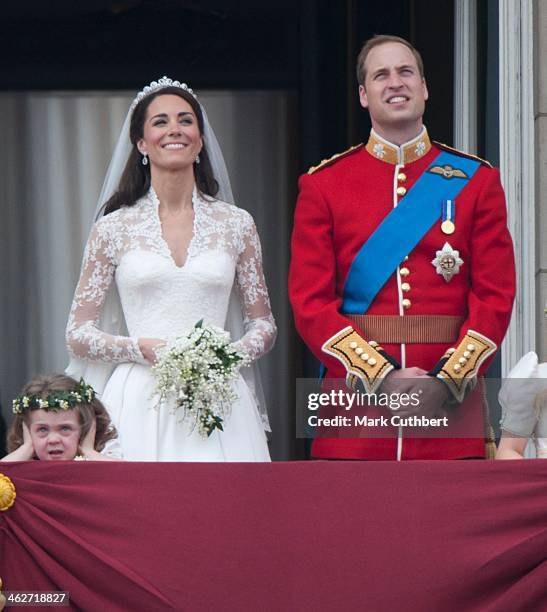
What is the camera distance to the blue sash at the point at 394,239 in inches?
217

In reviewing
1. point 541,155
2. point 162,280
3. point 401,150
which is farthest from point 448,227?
point 541,155

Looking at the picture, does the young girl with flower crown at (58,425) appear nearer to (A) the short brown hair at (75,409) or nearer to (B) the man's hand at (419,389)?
(A) the short brown hair at (75,409)

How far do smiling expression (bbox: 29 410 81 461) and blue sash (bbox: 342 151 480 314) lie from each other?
824 millimetres

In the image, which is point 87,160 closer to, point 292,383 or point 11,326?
point 11,326

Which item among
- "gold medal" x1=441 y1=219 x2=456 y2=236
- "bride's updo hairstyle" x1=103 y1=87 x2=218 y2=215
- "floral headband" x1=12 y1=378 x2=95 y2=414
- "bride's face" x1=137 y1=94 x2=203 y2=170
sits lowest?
"floral headband" x1=12 y1=378 x2=95 y2=414

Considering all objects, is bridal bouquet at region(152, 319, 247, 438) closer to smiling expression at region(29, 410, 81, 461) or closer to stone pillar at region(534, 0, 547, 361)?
smiling expression at region(29, 410, 81, 461)

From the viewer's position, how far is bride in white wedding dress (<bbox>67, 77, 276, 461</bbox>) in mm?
5855

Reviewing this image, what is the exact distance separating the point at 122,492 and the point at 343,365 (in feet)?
2.65

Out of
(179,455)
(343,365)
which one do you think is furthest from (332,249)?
(179,455)

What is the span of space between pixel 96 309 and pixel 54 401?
2.23 feet

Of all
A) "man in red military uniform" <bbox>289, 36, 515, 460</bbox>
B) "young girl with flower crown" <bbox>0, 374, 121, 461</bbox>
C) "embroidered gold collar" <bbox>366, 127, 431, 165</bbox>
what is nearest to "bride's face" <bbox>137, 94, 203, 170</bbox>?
"man in red military uniform" <bbox>289, 36, 515, 460</bbox>

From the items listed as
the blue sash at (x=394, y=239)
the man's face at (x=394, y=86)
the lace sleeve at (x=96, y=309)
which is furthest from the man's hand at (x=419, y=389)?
the lace sleeve at (x=96, y=309)

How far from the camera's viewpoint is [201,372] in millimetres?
5379

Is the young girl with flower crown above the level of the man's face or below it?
below
